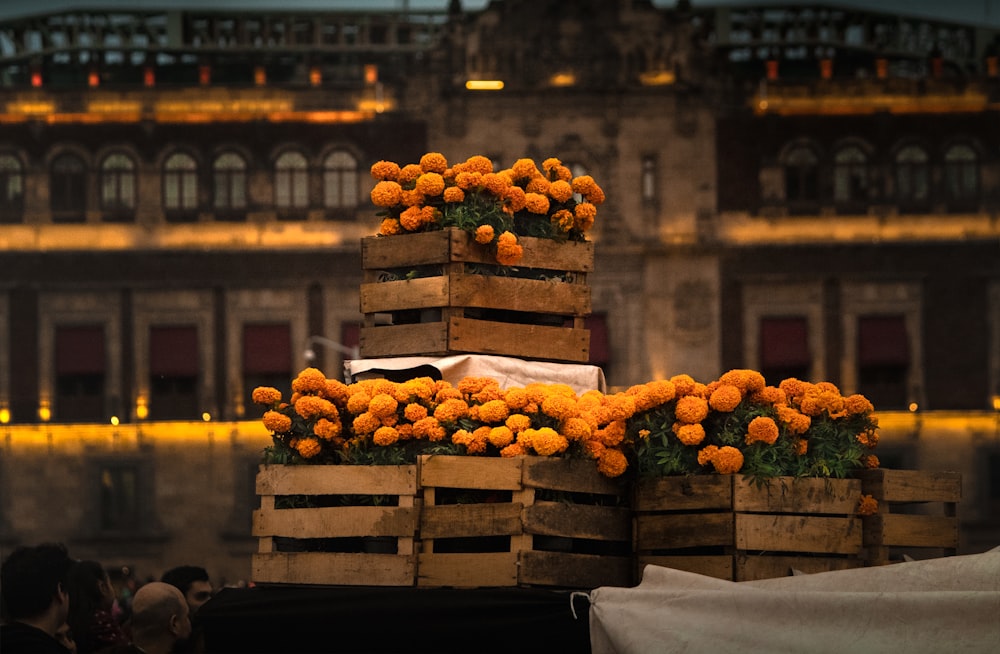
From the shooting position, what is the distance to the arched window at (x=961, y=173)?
42.6 metres

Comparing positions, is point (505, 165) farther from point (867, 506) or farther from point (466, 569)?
point (466, 569)

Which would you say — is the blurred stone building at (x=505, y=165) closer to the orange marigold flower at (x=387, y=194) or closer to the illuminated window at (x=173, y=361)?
the illuminated window at (x=173, y=361)

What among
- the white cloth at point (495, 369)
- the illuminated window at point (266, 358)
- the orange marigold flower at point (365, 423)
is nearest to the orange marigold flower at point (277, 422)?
the orange marigold flower at point (365, 423)

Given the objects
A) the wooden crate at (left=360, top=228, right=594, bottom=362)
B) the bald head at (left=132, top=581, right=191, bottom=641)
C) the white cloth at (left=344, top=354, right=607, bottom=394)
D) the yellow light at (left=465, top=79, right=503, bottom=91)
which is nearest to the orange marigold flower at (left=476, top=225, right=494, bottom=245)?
the wooden crate at (left=360, top=228, right=594, bottom=362)

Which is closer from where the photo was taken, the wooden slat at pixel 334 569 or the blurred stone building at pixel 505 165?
the wooden slat at pixel 334 569

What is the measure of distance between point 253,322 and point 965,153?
61.2ft

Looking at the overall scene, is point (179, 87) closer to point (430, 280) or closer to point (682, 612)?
point (430, 280)

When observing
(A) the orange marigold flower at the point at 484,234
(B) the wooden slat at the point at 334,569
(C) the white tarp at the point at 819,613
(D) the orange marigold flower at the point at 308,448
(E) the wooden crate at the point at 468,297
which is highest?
(A) the orange marigold flower at the point at 484,234

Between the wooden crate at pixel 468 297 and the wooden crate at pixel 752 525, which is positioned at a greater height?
the wooden crate at pixel 468 297

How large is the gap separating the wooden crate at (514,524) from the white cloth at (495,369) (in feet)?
4.06

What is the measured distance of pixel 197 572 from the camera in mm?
10586

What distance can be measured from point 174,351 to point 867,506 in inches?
1414

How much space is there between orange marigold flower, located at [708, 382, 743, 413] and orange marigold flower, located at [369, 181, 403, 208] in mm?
2357

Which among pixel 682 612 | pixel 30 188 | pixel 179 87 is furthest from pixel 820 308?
pixel 682 612
